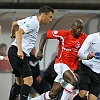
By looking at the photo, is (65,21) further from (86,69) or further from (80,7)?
(86,69)

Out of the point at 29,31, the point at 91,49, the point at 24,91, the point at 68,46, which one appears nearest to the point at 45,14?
the point at 29,31

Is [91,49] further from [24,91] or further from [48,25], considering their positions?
[48,25]

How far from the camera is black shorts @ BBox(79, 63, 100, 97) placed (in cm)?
1174

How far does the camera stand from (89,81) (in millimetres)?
11766

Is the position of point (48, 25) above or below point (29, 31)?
below

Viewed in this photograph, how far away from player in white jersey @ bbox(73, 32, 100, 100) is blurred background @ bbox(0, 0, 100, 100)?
230 centimetres

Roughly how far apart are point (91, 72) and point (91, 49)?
0.43 meters

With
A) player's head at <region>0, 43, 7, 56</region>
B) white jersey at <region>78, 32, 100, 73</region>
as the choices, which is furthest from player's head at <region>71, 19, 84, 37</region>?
player's head at <region>0, 43, 7, 56</region>

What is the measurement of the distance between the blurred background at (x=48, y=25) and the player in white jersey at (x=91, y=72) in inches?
90.4

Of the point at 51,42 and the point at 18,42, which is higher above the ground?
the point at 18,42

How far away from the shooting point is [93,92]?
11750 mm

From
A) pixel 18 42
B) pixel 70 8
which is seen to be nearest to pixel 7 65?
pixel 70 8

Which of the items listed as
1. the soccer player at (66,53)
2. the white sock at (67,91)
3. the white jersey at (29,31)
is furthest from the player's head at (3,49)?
the white jersey at (29,31)

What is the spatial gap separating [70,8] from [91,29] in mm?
805
